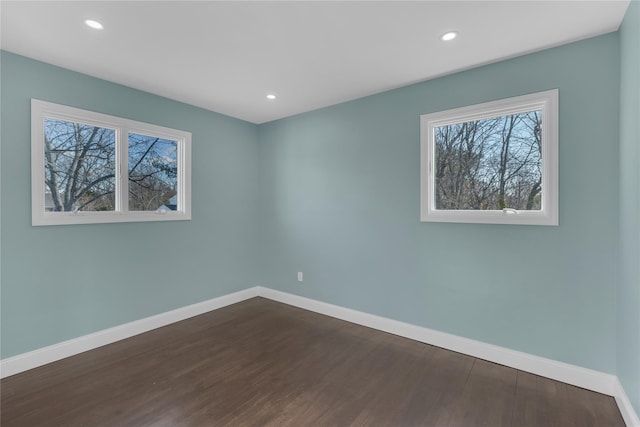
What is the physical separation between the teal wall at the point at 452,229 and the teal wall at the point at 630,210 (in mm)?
128

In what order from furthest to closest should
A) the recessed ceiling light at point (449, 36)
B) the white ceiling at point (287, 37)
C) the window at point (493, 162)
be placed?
the window at point (493, 162)
the recessed ceiling light at point (449, 36)
the white ceiling at point (287, 37)

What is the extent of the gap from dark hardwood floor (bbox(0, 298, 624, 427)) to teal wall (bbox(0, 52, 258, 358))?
0.40 meters

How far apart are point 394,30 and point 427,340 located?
2767mm

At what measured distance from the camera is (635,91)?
66.6 inches

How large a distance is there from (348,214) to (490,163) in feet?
5.11

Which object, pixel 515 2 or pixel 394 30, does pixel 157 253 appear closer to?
pixel 394 30

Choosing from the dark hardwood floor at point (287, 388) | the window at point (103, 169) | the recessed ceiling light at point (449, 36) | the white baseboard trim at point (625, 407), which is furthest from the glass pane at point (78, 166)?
the white baseboard trim at point (625, 407)

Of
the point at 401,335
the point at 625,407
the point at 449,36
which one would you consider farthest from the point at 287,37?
the point at 625,407

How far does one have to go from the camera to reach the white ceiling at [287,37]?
181 cm

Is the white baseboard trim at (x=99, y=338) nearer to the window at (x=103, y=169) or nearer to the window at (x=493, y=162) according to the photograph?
the window at (x=103, y=169)

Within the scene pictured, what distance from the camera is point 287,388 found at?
2.15m

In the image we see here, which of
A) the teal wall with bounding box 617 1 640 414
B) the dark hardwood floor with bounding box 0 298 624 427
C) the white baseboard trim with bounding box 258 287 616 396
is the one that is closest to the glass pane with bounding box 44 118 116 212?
the dark hardwood floor with bounding box 0 298 624 427

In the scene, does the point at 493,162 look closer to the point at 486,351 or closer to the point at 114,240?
the point at 486,351

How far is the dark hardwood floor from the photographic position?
1840mm
